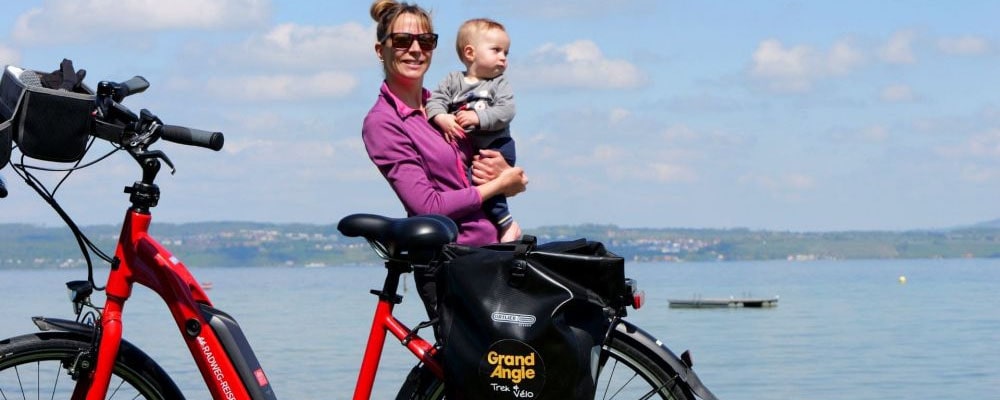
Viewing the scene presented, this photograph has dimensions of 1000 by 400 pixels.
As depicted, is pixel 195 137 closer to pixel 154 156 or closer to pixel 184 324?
pixel 154 156

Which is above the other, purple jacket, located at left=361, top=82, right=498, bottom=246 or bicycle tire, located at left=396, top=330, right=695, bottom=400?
purple jacket, located at left=361, top=82, right=498, bottom=246

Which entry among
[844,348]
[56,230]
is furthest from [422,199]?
[56,230]

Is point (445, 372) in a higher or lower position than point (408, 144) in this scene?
lower

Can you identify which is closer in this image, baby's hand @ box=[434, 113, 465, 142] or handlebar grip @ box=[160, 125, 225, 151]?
handlebar grip @ box=[160, 125, 225, 151]

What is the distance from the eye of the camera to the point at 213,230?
650ft

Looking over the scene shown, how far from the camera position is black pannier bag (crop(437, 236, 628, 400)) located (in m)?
3.87

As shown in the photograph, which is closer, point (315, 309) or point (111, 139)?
point (111, 139)

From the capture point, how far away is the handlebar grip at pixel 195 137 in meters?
3.83

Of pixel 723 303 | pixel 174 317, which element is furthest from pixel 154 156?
pixel 723 303

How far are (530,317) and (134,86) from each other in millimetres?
1222

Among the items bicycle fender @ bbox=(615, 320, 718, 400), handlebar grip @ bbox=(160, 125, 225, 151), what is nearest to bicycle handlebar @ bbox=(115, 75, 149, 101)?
→ handlebar grip @ bbox=(160, 125, 225, 151)

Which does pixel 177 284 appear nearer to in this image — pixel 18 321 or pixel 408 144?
pixel 408 144

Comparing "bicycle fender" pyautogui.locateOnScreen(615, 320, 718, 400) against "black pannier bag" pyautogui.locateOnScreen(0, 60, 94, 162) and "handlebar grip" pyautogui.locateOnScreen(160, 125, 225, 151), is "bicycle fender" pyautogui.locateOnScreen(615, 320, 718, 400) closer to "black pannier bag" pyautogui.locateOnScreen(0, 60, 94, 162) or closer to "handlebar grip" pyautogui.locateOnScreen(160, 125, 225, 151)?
"handlebar grip" pyautogui.locateOnScreen(160, 125, 225, 151)

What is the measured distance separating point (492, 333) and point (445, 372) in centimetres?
20
